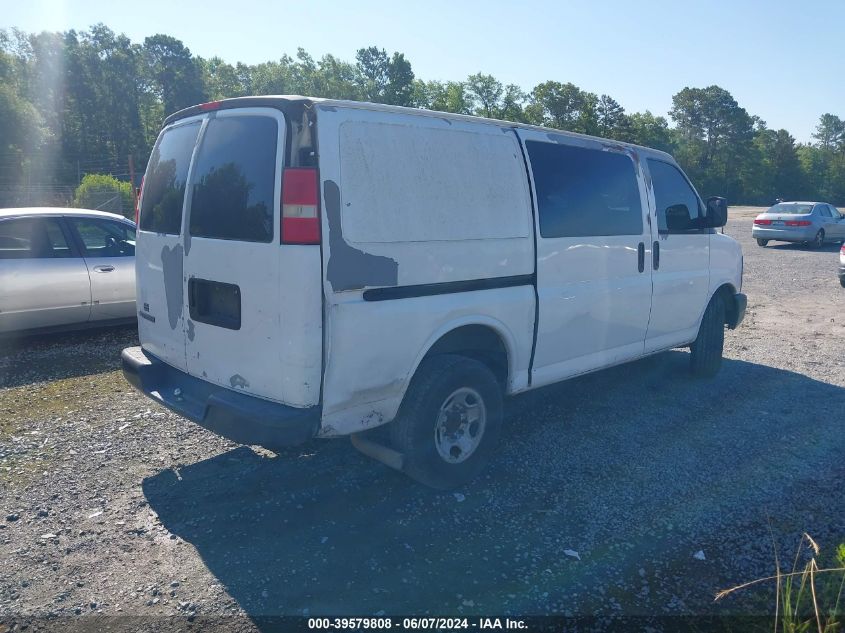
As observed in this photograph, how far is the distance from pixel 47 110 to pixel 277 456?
70.6 meters

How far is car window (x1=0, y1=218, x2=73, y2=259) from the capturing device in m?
7.02

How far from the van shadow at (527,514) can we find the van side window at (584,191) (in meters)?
1.61

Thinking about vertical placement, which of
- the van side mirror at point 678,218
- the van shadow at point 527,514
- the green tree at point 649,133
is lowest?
the van shadow at point 527,514

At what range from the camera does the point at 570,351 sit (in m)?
4.94

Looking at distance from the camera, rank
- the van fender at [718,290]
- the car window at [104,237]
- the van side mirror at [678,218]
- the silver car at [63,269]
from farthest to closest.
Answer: the car window at [104,237], the silver car at [63,269], the van fender at [718,290], the van side mirror at [678,218]

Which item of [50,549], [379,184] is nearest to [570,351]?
[379,184]

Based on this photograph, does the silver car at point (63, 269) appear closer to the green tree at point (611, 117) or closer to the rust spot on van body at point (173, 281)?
the rust spot on van body at point (173, 281)

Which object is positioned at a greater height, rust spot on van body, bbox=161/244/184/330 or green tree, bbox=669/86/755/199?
green tree, bbox=669/86/755/199

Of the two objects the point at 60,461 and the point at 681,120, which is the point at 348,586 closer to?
the point at 60,461

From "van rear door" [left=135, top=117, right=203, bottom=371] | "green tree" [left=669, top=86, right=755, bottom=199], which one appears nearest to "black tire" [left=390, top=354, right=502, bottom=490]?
"van rear door" [left=135, top=117, right=203, bottom=371]

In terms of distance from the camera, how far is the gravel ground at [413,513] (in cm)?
316

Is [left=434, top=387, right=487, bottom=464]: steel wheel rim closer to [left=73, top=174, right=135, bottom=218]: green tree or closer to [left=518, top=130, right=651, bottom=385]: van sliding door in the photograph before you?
[left=518, top=130, right=651, bottom=385]: van sliding door

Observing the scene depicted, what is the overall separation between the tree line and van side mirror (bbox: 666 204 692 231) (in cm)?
5127

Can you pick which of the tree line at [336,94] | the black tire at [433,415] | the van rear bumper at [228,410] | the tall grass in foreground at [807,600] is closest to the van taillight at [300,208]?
the van rear bumper at [228,410]
